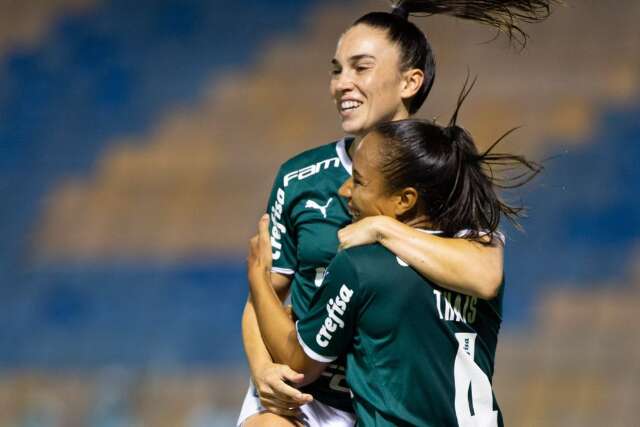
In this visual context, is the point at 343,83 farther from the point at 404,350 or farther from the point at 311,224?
the point at 404,350

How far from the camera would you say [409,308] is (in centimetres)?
208

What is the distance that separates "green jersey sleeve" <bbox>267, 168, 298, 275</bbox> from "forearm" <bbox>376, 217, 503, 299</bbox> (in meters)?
0.51

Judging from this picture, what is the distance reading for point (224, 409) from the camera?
5406 millimetres

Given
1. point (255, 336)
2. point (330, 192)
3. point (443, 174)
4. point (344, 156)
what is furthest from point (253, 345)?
point (443, 174)

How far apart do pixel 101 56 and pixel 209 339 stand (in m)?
1.82

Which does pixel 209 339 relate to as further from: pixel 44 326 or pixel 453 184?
pixel 453 184

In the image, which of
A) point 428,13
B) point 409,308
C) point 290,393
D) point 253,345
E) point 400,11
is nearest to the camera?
point 409,308

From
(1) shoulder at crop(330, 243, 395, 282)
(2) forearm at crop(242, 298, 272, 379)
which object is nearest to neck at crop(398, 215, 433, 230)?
(1) shoulder at crop(330, 243, 395, 282)

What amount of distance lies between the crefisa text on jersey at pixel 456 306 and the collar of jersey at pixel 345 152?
52cm

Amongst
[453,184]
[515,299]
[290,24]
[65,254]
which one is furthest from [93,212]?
[453,184]

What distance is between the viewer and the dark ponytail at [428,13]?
264cm

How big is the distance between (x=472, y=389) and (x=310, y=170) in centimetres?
70

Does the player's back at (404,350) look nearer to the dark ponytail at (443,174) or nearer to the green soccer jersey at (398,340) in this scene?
the green soccer jersey at (398,340)

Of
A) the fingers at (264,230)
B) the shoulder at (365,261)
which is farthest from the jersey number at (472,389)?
the fingers at (264,230)
